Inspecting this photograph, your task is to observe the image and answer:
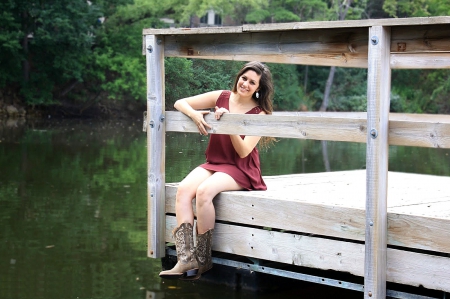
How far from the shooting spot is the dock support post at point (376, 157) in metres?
4.52

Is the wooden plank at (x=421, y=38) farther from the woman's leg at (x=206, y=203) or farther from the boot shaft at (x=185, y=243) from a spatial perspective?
the boot shaft at (x=185, y=243)

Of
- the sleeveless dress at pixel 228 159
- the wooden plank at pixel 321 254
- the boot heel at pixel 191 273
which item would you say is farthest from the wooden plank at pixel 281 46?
the boot heel at pixel 191 273

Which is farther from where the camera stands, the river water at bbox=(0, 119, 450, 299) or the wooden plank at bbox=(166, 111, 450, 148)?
the river water at bbox=(0, 119, 450, 299)

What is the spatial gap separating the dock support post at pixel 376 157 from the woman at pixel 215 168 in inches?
44.8

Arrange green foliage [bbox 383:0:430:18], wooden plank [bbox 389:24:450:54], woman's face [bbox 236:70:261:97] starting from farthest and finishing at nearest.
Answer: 1. green foliage [bbox 383:0:430:18]
2. woman's face [bbox 236:70:261:97]
3. wooden plank [bbox 389:24:450:54]

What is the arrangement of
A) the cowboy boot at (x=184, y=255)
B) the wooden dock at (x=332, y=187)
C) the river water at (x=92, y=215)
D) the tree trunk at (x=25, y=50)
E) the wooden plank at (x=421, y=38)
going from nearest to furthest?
the wooden plank at (x=421, y=38), the wooden dock at (x=332, y=187), the cowboy boot at (x=184, y=255), the river water at (x=92, y=215), the tree trunk at (x=25, y=50)

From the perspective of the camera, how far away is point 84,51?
33.1m

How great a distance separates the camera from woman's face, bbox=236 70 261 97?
18.3ft

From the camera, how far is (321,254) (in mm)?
5016

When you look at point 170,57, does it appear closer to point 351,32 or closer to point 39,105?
point 351,32

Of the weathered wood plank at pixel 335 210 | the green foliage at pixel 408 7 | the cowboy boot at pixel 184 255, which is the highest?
the green foliage at pixel 408 7

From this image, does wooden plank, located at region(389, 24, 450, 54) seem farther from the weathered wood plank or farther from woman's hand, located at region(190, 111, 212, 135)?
woman's hand, located at region(190, 111, 212, 135)

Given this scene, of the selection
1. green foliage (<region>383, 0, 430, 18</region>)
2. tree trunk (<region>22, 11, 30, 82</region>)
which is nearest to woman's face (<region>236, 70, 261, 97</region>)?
tree trunk (<region>22, 11, 30, 82</region>)

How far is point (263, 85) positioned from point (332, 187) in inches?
46.4
